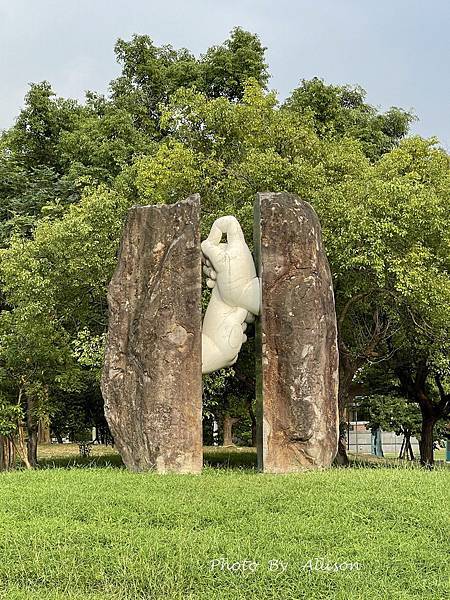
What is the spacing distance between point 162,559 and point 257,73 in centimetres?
1777

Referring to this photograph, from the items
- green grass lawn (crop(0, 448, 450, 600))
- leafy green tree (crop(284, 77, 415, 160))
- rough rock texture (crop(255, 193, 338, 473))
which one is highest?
leafy green tree (crop(284, 77, 415, 160))

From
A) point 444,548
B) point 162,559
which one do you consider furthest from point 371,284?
→ point 162,559

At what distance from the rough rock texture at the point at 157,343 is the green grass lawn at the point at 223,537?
727mm

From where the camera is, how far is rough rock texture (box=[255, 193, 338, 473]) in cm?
859

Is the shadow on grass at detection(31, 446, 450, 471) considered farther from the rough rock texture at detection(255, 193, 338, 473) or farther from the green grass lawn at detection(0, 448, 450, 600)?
the green grass lawn at detection(0, 448, 450, 600)

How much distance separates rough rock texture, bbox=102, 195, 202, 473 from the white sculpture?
551mm

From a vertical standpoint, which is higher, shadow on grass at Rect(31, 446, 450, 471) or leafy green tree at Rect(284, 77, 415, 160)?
leafy green tree at Rect(284, 77, 415, 160)

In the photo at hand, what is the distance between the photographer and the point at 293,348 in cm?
862

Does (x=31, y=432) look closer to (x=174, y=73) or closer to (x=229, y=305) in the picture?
(x=229, y=305)

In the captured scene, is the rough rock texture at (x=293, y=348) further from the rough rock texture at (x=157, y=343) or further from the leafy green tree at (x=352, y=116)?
the leafy green tree at (x=352, y=116)

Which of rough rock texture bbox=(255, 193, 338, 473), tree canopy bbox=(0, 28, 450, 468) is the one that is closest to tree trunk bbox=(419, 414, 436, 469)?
tree canopy bbox=(0, 28, 450, 468)

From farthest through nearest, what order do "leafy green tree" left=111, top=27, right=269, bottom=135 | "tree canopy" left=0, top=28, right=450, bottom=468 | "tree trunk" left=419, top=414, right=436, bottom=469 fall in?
"leafy green tree" left=111, top=27, right=269, bottom=135 < "tree trunk" left=419, top=414, right=436, bottom=469 < "tree canopy" left=0, top=28, right=450, bottom=468

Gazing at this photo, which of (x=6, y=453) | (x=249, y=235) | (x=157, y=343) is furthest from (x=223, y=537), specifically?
(x=6, y=453)

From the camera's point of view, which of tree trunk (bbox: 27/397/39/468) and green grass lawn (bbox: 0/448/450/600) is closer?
green grass lawn (bbox: 0/448/450/600)
